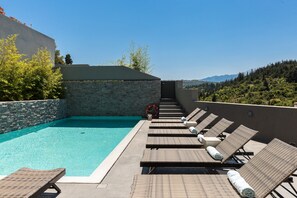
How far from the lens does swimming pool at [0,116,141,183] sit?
730 cm

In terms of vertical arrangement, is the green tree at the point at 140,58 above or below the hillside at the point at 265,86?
above

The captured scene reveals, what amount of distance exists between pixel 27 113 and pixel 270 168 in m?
13.1

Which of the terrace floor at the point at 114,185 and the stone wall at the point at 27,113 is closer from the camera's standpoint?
the terrace floor at the point at 114,185

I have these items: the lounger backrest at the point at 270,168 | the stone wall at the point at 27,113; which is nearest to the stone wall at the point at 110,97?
the stone wall at the point at 27,113

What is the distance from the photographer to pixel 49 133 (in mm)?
12633

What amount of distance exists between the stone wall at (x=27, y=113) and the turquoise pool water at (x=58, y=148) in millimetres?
387

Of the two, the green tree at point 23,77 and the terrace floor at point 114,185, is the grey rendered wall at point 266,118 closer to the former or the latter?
the terrace floor at point 114,185

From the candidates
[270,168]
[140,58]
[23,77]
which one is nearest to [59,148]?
[23,77]

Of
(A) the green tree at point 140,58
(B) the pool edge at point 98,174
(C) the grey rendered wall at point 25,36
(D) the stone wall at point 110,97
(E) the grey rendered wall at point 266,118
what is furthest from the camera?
(A) the green tree at point 140,58

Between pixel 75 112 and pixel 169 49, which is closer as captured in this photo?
pixel 75 112

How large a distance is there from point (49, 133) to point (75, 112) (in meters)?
6.74

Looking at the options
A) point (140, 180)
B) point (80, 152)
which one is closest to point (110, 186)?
point (140, 180)

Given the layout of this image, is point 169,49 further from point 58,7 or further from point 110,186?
point 110,186

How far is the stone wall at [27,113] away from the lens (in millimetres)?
11719
